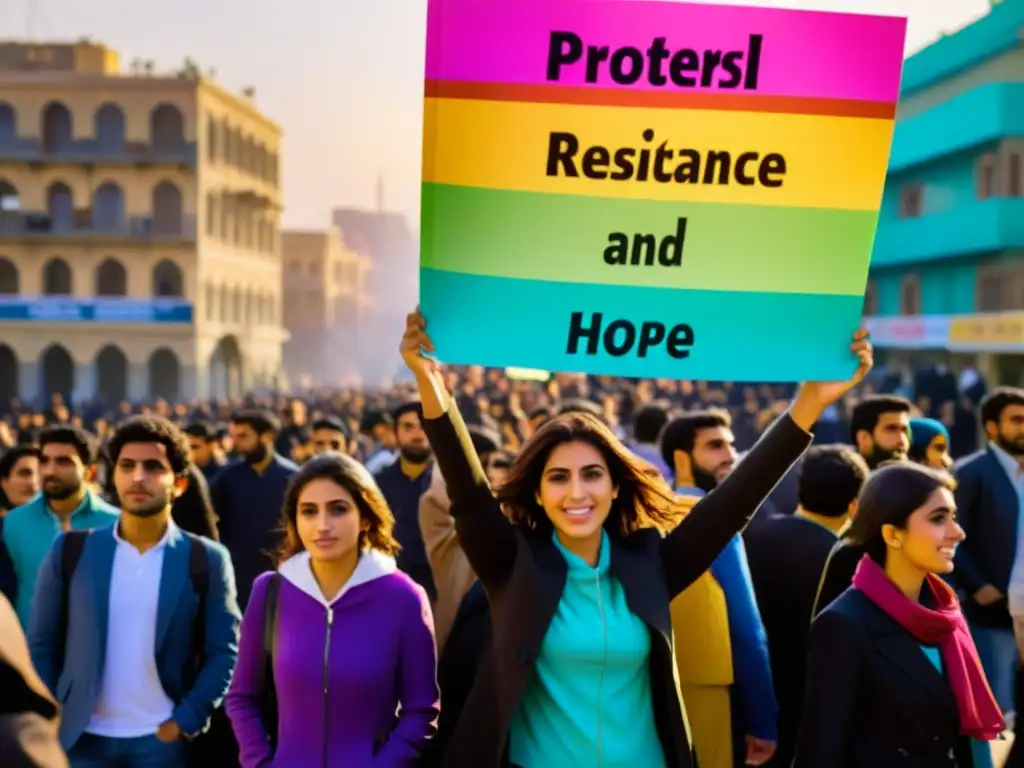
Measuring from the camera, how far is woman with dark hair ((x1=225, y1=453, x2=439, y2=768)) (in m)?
3.62

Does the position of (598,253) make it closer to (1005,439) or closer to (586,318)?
(586,318)

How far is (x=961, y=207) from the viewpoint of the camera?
36.5 metres

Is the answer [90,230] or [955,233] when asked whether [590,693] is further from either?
[90,230]

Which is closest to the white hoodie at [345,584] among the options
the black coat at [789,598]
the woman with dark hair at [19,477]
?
the black coat at [789,598]

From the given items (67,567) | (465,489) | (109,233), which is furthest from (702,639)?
(109,233)

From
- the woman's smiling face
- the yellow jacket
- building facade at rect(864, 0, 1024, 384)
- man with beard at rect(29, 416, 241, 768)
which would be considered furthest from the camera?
building facade at rect(864, 0, 1024, 384)

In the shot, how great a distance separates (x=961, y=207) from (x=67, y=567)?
35564 mm

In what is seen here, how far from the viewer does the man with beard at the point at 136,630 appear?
13.5 ft

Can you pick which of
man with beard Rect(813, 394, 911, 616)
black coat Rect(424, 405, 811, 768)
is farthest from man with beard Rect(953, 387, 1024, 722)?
black coat Rect(424, 405, 811, 768)

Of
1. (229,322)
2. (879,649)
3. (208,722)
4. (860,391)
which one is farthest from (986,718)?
(229,322)

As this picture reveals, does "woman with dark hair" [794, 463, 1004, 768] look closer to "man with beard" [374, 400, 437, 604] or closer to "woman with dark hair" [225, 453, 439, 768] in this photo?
"woman with dark hair" [225, 453, 439, 768]

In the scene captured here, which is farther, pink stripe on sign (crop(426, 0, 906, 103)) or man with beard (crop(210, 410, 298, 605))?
man with beard (crop(210, 410, 298, 605))

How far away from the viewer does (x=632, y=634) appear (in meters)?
3.18

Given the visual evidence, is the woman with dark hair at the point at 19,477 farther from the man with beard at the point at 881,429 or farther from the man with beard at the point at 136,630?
the man with beard at the point at 881,429
